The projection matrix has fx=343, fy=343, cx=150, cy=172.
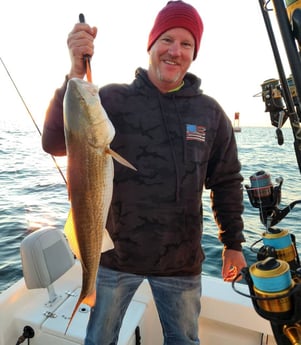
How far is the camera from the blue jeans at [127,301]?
223 cm

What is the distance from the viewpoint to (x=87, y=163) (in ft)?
5.42

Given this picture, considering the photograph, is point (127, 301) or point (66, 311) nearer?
point (127, 301)

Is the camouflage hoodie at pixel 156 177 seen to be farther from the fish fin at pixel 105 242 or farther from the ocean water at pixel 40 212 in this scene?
the ocean water at pixel 40 212

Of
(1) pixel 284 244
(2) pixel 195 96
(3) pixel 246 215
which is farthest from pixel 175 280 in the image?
(3) pixel 246 215

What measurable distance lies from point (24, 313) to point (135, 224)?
1575mm

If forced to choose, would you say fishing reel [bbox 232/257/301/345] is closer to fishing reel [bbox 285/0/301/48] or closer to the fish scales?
the fish scales

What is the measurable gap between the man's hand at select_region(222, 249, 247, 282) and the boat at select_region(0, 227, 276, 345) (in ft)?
1.83

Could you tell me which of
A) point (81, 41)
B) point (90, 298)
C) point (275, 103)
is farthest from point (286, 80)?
point (90, 298)

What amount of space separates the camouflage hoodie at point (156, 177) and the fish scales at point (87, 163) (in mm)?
419

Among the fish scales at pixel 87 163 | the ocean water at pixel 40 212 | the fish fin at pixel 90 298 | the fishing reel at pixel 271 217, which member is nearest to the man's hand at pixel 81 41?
the fish scales at pixel 87 163

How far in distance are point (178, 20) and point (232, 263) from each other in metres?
1.75

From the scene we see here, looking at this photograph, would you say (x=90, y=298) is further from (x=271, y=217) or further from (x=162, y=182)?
(x=271, y=217)

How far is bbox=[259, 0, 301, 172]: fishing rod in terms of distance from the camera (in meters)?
1.65

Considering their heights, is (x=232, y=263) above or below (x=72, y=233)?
below
